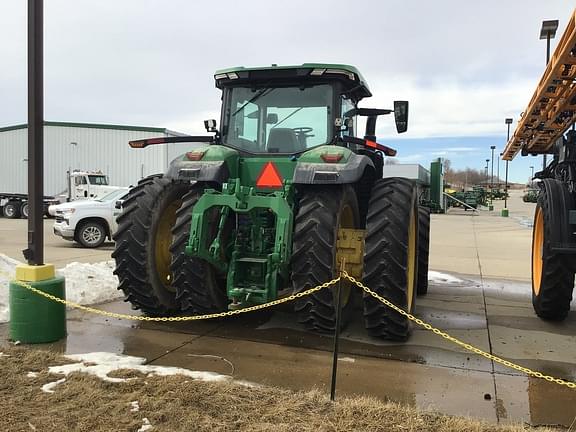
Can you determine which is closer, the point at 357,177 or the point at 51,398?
the point at 51,398

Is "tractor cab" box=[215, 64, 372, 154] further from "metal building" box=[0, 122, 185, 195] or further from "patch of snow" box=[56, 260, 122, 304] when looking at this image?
"metal building" box=[0, 122, 185, 195]

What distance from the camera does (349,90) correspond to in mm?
6035

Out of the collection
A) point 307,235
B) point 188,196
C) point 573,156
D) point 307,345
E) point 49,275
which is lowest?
point 307,345

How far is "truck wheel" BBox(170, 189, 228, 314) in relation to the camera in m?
5.34

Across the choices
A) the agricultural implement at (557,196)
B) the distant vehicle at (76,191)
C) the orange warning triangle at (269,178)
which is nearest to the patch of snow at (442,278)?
the agricultural implement at (557,196)

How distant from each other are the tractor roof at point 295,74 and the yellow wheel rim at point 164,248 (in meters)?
1.61

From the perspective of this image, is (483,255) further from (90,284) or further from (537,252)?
(90,284)

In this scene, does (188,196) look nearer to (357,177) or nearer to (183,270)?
(183,270)

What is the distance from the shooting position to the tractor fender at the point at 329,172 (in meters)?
4.89

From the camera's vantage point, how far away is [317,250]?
4918 mm

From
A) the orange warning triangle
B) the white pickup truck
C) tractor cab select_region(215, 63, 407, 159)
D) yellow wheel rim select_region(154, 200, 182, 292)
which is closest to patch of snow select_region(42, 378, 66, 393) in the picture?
yellow wheel rim select_region(154, 200, 182, 292)

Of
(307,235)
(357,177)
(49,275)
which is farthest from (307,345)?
(49,275)

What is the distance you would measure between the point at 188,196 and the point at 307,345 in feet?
6.48

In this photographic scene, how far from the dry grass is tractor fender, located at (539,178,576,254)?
2.68 m
